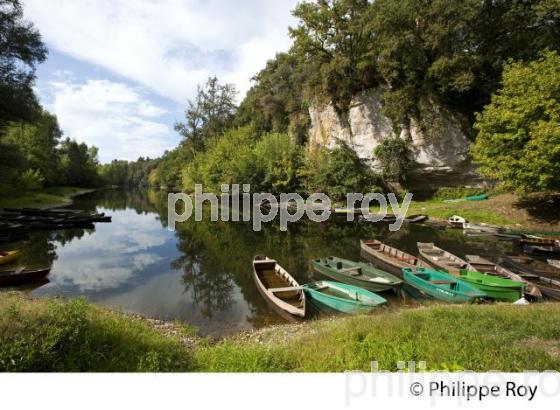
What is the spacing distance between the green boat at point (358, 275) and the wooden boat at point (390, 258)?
201cm

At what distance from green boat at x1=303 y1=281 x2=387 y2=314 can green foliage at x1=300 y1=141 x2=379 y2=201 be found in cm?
3200

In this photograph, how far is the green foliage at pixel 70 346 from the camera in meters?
5.38

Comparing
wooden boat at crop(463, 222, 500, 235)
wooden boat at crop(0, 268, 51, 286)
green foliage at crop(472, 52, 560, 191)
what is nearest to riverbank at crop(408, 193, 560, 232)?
wooden boat at crop(463, 222, 500, 235)

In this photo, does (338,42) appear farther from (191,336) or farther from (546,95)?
(191,336)

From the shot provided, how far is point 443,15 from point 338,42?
1365 centimetres

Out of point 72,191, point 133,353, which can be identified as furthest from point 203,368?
point 72,191

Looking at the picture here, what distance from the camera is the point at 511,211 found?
30891 mm

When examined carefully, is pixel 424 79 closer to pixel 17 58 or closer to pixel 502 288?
pixel 502 288

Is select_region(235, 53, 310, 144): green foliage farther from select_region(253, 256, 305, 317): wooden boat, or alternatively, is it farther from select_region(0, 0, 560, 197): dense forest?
select_region(253, 256, 305, 317): wooden boat

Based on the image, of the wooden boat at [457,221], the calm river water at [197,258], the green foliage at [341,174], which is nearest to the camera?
the calm river water at [197,258]

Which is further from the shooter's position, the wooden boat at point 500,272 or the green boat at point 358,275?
the green boat at point 358,275

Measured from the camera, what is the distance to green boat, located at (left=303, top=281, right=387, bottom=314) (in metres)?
12.0

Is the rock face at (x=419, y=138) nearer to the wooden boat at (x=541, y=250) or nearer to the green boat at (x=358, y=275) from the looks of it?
the wooden boat at (x=541, y=250)

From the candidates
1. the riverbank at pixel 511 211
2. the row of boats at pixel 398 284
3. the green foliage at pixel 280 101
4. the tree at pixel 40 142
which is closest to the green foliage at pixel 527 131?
A: the riverbank at pixel 511 211
